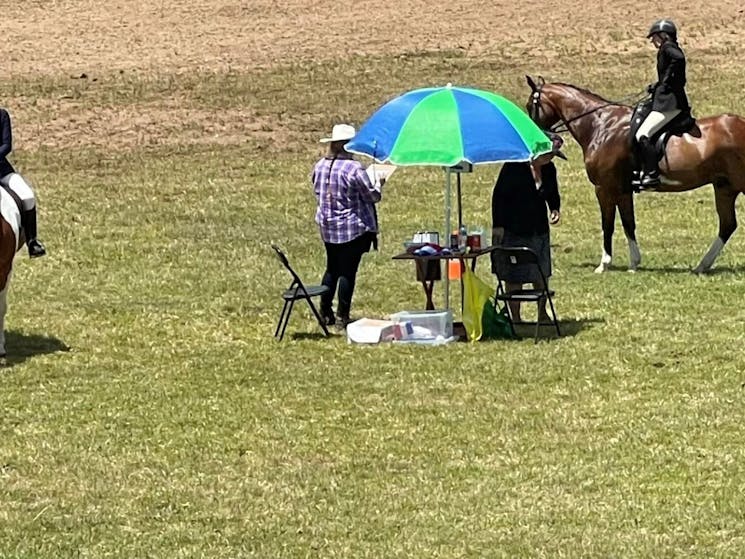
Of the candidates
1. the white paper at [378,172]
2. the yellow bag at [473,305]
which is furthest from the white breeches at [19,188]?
the yellow bag at [473,305]

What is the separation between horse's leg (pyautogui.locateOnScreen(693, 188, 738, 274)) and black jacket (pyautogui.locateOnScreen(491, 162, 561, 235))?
126 inches

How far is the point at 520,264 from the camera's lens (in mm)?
13664

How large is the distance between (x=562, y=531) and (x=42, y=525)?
291cm

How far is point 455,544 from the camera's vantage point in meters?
8.37

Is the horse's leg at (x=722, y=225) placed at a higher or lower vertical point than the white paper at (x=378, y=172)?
lower

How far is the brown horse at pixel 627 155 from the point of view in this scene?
16359 mm

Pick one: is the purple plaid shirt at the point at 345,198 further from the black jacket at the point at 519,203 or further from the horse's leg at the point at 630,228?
the horse's leg at the point at 630,228

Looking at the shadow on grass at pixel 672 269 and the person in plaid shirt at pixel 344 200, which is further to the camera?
the shadow on grass at pixel 672 269

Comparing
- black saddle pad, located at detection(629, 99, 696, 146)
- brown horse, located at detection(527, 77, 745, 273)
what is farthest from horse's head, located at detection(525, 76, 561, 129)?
black saddle pad, located at detection(629, 99, 696, 146)

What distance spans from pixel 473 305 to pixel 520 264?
1.96 feet

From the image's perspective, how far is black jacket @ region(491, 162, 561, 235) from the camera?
1359 centimetres

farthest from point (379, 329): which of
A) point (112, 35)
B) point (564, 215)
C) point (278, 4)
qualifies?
point (278, 4)

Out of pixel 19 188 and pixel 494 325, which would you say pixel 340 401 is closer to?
pixel 494 325

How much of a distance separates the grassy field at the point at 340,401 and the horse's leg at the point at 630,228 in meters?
0.16
